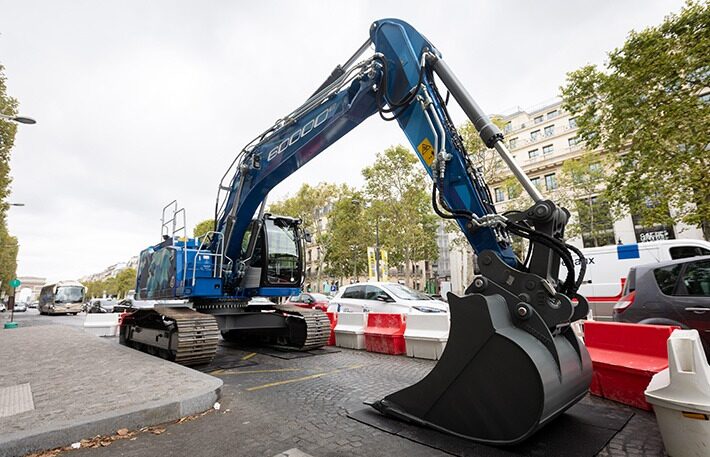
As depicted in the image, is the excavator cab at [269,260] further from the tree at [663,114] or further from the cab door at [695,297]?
the tree at [663,114]

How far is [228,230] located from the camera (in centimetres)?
754

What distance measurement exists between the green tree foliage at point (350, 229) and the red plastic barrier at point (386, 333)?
25258mm

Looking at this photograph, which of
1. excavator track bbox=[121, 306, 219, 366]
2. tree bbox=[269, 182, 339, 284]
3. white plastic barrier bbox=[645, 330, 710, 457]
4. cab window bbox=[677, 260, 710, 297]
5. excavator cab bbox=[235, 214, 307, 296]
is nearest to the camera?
white plastic barrier bbox=[645, 330, 710, 457]

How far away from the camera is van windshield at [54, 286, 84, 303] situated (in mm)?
33875

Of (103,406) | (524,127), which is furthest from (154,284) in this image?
(524,127)

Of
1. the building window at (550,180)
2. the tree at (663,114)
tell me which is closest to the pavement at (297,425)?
the tree at (663,114)

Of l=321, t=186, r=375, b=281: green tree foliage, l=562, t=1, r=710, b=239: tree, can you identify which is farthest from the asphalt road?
l=562, t=1, r=710, b=239: tree

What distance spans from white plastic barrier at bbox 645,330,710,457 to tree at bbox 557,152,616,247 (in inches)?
1115

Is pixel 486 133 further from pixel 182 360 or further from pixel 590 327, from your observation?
pixel 182 360

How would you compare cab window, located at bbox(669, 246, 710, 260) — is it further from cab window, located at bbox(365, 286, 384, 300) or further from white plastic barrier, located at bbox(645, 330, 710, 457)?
white plastic barrier, located at bbox(645, 330, 710, 457)

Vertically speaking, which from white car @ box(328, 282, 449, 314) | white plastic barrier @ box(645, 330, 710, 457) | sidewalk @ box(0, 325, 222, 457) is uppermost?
white car @ box(328, 282, 449, 314)

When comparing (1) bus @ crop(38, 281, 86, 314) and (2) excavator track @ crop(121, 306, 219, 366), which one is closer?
(2) excavator track @ crop(121, 306, 219, 366)

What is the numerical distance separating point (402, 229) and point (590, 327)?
81.7 ft

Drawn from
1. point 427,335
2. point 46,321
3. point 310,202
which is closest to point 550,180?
point 310,202
